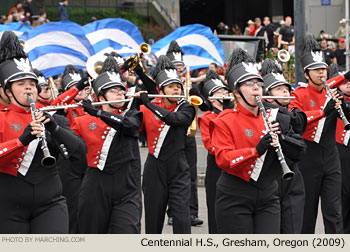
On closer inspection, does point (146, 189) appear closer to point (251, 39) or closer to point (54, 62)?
point (54, 62)

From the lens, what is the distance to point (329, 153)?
8.81 metres

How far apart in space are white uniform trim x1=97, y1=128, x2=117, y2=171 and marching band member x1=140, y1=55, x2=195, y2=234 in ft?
3.62

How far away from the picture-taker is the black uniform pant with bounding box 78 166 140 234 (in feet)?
24.7

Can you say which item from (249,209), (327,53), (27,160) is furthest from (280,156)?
(327,53)

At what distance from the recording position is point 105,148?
7.77 m

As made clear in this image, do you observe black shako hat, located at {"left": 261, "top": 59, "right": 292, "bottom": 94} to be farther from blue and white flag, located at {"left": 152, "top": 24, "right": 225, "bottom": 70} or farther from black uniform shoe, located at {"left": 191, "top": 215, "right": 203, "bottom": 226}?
blue and white flag, located at {"left": 152, "top": 24, "right": 225, "bottom": 70}

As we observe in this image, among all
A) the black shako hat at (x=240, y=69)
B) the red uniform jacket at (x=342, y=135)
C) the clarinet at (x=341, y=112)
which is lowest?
the red uniform jacket at (x=342, y=135)

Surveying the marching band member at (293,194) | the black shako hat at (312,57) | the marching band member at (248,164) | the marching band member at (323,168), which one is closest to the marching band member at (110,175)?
the marching band member at (248,164)

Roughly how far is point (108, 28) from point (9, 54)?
399 inches

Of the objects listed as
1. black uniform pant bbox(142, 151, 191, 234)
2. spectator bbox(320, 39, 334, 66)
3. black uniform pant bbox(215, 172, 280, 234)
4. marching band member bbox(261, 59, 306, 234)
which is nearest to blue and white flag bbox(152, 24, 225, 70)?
spectator bbox(320, 39, 334, 66)

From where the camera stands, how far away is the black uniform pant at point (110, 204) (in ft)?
24.7

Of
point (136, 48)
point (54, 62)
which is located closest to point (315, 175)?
point (54, 62)

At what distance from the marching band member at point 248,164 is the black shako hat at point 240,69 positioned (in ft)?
0.04

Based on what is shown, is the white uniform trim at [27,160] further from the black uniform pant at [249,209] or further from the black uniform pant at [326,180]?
the black uniform pant at [326,180]
